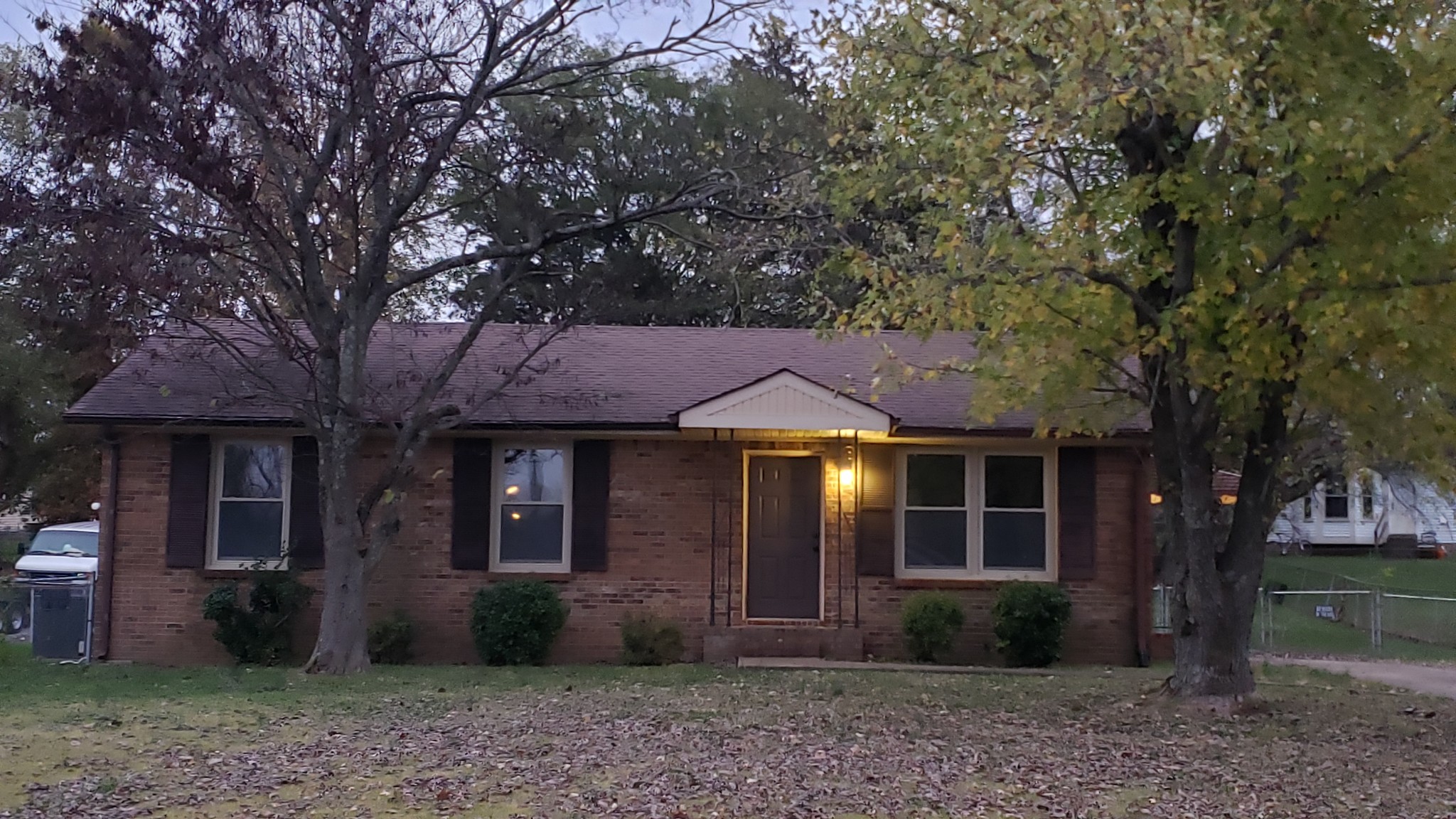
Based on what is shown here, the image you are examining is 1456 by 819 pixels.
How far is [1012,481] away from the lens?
1491cm

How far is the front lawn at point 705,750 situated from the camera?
7.05 meters

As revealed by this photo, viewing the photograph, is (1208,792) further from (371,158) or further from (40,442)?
(40,442)

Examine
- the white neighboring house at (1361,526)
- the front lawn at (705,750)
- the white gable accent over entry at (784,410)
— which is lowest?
the front lawn at (705,750)

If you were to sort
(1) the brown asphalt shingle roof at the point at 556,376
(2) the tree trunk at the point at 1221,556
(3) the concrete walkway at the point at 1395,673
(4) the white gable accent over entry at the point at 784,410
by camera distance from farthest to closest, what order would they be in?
(1) the brown asphalt shingle roof at the point at 556,376
(4) the white gable accent over entry at the point at 784,410
(3) the concrete walkway at the point at 1395,673
(2) the tree trunk at the point at 1221,556

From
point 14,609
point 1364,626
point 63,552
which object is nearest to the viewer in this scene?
point 14,609

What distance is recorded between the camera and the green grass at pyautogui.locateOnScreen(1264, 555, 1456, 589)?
82.1 ft

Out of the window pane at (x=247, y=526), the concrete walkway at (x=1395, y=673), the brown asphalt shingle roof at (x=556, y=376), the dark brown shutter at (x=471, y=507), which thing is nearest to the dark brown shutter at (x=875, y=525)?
the brown asphalt shingle roof at (x=556, y=376)

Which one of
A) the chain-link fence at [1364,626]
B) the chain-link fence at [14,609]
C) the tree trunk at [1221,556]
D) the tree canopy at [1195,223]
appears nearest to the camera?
the tree canopy at [1195,223]

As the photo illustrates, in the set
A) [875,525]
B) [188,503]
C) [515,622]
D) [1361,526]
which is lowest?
[515,622]

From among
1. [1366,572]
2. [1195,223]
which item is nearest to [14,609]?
[1195,223]

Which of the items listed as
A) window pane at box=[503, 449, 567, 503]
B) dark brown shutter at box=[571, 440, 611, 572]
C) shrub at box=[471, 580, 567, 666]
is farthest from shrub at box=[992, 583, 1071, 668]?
window pane at box=[503, 449, 567, 503]

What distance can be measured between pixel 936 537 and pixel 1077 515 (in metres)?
1.60

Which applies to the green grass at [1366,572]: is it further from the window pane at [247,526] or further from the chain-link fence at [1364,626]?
the window pane at [247,526]

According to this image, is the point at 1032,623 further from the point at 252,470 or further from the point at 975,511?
the point at 252,470
